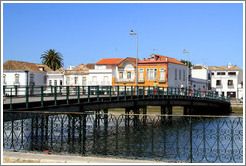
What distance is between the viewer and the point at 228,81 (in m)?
94.2

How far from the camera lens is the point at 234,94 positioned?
93.1 meters

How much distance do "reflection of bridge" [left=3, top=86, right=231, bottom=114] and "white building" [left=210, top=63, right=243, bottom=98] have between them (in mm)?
27176

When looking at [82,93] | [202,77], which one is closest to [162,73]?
[202,77]

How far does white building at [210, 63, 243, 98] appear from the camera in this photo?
92.8 metres

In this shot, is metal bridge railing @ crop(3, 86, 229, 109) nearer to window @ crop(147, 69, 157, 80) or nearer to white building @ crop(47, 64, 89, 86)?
window @ crop(147, 69, 157, 80)

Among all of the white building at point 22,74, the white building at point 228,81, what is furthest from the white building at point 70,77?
the white building at point 228,81

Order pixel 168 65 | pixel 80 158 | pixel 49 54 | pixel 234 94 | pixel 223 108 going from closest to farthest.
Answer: pixel 80 158 → pixel 223 108 → pixel 168 65 → pixel 234 94 → pixel 49 54

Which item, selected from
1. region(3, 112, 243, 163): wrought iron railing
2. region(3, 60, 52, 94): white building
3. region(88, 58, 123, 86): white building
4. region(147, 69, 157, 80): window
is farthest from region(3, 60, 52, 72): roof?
region(3, 112, 243, 163): wrought iron railing

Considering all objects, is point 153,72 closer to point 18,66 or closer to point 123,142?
point 18,66

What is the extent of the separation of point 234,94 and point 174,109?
32.0m

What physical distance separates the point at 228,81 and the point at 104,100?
70.5m

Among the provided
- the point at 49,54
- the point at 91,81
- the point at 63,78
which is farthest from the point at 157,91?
the point at 49,54

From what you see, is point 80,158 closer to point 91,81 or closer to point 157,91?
point 157,91

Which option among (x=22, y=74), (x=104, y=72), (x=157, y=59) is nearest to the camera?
(x=157, y=59)
